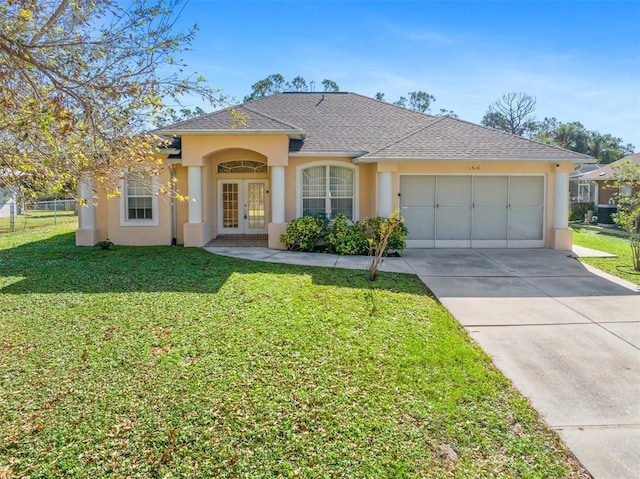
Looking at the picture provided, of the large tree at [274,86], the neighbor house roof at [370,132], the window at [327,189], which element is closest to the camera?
the neighbor house roof at [370,132]

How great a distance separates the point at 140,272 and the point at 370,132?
32.3ft

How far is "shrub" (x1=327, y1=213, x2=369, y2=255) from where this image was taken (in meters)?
12.9

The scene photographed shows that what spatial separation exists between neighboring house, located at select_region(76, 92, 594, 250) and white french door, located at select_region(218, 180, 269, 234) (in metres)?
1.42

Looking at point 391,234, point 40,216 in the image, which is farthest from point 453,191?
point 40,216

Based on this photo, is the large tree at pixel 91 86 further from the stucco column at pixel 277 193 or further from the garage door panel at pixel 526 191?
the garage door panel at pixel 526 191

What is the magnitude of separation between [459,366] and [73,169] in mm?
5239

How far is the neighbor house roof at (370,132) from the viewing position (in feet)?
43.4

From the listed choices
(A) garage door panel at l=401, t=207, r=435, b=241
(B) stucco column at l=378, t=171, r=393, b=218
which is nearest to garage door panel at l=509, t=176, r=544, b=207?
(A) garage door panel at l=401, t=207, r=435, b=241

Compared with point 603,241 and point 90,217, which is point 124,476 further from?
point 603,241

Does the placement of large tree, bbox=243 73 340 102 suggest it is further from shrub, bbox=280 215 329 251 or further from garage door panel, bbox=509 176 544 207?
shrub, bbox=280 215 329 251

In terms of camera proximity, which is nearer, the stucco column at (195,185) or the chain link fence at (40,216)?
the stucco column at (195,185)

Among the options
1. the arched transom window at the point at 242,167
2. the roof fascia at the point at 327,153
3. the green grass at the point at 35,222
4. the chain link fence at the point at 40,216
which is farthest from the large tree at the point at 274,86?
the roof fascia at the point at 327,153

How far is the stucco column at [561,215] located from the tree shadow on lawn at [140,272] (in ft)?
23.1

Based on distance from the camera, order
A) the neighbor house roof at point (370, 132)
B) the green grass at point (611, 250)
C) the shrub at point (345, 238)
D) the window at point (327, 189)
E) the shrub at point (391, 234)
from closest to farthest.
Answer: the green grass at point (611, 250), the shrub at point (391, 234), the shrub at point (345, 238), the neighbor house roof at point (370, 132), the window at point (327, 189)
